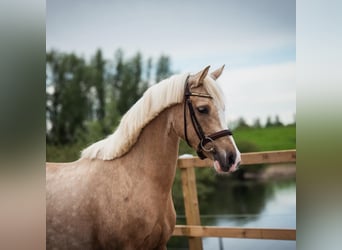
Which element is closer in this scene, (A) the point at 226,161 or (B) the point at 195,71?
(A) the point at 226,161

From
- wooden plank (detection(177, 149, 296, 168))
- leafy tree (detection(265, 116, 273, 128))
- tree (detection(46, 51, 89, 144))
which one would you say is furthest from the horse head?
tree (detection(46, 51, 89, 144))

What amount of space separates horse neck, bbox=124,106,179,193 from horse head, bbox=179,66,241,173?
86 mm

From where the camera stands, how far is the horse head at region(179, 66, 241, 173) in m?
1.63

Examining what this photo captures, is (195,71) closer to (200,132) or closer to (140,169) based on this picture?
Result: (200,132)

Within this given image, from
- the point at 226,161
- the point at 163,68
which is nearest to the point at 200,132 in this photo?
the point at 226,161

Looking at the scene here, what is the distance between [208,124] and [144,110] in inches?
11.6

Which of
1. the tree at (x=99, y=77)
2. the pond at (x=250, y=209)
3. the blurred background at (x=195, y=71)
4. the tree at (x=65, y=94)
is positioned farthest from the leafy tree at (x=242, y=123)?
the tree at (x=65, y=94)

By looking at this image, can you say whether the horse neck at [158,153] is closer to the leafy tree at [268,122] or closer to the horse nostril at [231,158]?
the horse nostril at [231,158]

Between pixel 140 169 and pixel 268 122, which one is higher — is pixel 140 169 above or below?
below

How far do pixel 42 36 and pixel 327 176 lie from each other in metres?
1.50

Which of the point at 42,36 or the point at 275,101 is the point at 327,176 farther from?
the point at 42,36

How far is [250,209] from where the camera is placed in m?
1.81

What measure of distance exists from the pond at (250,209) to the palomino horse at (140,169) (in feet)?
0.62

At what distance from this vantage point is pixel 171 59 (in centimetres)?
189
